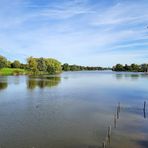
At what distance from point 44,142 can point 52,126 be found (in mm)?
4436

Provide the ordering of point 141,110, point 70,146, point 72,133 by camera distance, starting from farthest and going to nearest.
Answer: point 141,110 → point 72,133 → point 70,146

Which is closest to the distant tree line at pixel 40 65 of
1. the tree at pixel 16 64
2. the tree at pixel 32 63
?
the tree at pixel 32 63

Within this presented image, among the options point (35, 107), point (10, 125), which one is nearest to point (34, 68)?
point (35, 107)

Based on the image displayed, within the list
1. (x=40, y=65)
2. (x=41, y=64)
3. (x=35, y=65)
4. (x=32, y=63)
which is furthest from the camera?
(x=40, y=65)

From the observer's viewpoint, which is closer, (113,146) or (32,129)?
(113,146)

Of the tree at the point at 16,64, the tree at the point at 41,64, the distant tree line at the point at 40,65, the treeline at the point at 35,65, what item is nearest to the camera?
the treeline at the point at 35,65

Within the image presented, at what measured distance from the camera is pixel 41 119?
2544cm

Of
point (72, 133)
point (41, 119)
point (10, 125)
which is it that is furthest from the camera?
point (41, 119)

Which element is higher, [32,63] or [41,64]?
[32,63]

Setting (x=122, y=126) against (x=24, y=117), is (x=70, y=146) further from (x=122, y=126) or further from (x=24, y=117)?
(x=24, y=117)

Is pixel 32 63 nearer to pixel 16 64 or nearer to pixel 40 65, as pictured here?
pixel 40 65

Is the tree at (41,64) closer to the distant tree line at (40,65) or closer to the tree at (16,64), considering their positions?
the distant tree line at (40,65)

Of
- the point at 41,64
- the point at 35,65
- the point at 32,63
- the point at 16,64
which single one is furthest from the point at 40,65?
the point at 16,64

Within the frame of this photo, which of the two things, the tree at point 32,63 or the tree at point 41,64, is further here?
the tree at point 41,64
